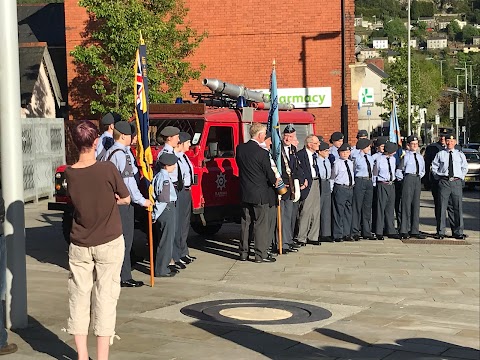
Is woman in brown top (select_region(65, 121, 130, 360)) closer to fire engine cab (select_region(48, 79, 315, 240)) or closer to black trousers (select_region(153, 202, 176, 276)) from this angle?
black trousers (select_region(153, 202, 176, 276))

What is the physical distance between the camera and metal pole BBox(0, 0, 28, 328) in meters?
8.35

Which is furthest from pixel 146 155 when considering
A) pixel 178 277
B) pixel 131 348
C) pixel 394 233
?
pixel 394 233

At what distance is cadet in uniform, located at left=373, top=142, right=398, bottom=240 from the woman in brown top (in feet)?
33.4

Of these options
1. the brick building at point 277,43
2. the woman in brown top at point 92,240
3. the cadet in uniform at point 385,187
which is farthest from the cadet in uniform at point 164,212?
the brick building at point 277,43

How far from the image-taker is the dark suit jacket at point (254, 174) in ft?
43.4

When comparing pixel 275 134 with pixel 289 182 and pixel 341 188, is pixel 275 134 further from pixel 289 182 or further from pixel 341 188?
pixel 341 188

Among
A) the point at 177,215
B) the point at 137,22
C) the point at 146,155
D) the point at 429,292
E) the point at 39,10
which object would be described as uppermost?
the point at 39,10

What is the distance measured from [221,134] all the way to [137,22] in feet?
44.2

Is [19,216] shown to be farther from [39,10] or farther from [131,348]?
[39,10]

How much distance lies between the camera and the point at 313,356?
764 cm

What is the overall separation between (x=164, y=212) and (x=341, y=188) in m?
5.14

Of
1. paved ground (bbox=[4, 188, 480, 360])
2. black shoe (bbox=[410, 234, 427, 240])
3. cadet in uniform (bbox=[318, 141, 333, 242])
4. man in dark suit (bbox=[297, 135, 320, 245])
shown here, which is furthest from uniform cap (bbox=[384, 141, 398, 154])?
paved ground (bbox=[4, 188, 480, 360])

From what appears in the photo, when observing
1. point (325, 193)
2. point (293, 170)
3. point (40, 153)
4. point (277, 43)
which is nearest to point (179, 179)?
point (293, 170)

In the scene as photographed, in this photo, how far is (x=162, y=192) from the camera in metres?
12.0
